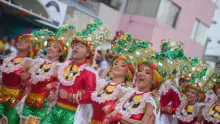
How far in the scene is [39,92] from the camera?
18.0ft

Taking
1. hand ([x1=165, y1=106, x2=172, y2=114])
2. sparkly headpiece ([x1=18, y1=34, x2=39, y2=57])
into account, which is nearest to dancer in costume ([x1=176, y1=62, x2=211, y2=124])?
hand ([x1=165, y1=106, x2=172, y2=114])

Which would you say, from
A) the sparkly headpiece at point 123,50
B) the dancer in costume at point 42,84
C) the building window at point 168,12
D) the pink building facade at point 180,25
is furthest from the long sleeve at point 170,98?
the building window at point 168,12

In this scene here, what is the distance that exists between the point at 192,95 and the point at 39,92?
272 cm

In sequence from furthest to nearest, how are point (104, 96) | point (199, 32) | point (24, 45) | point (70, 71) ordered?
point (199, 32), point (24, 45), point (70, 71), point (104, 96)

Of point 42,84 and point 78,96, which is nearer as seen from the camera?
point 78,96

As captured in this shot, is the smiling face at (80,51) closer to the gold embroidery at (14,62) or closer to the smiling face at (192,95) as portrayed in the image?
the gold embroidery at (14,62)

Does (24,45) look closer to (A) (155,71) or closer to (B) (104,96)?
(B) (104,96)

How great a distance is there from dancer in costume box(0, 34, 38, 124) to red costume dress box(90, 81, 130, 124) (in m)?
1.49

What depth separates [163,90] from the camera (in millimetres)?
6723

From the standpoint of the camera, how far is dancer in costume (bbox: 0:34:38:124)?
567cm

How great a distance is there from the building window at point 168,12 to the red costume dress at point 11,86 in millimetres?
13264

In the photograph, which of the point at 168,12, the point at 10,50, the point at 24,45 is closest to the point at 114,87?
the point at 24,45

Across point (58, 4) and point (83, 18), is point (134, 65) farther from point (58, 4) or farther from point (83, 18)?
point (83, 18)

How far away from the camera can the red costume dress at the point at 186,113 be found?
6164mm
